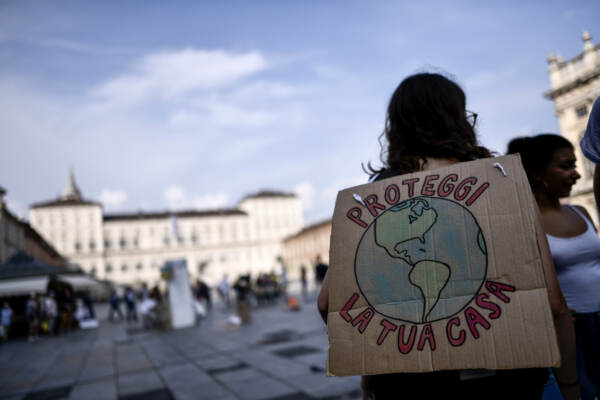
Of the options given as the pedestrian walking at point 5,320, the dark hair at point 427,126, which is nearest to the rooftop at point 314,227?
the pedestrian walking at point 5,320

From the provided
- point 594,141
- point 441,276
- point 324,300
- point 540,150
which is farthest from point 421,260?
point 540,150

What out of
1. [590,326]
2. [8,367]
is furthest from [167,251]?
[590,326]

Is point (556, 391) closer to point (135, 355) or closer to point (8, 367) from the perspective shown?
point (135, 355)

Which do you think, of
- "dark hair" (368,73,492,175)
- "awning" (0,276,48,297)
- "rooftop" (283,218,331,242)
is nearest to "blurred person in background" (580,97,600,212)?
"dark hair" (368,73,492,175)

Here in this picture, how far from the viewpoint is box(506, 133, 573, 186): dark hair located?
237 cm

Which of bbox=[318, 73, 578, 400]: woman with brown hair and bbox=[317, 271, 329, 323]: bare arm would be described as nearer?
bbox=[318, 73, 578, 400]: woman with brown hair

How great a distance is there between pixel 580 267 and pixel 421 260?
1385 mm

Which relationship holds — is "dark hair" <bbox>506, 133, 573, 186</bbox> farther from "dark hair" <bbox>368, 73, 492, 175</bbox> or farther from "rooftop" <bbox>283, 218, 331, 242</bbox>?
"rooftop" <bbox>283, 218, 331, 242</bbox>

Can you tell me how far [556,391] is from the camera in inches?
55.1

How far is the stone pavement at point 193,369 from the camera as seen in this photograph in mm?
5293

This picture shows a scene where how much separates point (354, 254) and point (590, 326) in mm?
1602

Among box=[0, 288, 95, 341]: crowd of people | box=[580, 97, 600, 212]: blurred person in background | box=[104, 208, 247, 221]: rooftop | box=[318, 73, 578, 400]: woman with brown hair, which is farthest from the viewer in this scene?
box=[104, 208, 247, 221]: rooftop

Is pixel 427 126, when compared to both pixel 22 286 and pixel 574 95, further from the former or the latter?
pixel 574 95

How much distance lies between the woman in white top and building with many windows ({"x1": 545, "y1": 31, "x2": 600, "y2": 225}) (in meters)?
22.8
